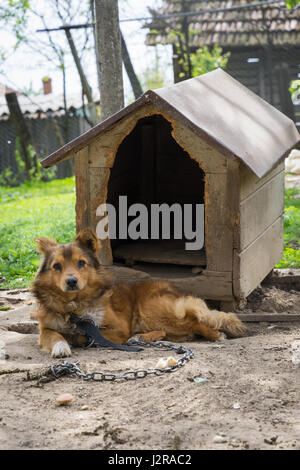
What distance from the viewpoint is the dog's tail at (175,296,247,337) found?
5.29m

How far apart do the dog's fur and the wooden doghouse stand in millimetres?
454

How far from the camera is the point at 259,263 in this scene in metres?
6.27

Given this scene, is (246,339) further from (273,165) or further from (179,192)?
(179,192)

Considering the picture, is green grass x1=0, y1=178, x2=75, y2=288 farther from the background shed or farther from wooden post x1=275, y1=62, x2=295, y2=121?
wooden post x1=275, y1=62, x2=295, y2=121

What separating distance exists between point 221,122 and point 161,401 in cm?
289

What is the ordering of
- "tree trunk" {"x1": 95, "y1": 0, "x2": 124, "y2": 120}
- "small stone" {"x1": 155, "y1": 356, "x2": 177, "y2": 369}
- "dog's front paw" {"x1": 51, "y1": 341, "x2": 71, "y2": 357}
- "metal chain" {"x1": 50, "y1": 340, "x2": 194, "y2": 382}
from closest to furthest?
1. "metal chain" {"x1": 50, "y1": 340, "x2": 194, "y2": 382}
2. "small stone" {"x1": 155, "y1": 356, "x2": 177, "y2": 369}
3. "dog's front paw" {"x1": 51, "y1": 341, "x2": 71, "y2": 357}
4. "tree trunk" {"x1": 95, "y1": 0, "x2": 124, "y2": 120}

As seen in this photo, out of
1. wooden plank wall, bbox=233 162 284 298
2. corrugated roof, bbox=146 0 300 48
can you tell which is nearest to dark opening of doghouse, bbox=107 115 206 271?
wooden plank wall, bbox=233 162 284 298

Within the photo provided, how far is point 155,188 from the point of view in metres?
A: 8.02

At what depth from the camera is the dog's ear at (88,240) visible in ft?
17.1

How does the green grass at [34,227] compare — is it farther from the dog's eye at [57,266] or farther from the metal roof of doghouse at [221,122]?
the dog's eye at [57,266]

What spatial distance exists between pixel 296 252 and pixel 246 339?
10.3 ft

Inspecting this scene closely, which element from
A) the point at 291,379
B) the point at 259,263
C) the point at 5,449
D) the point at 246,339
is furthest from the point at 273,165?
the point at 5,449

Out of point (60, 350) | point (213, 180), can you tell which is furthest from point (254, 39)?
point (60, 350)

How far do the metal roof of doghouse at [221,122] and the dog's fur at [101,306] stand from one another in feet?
3.41
